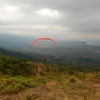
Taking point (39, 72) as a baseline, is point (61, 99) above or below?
above

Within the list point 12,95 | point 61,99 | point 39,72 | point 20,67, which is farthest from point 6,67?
point 61,99

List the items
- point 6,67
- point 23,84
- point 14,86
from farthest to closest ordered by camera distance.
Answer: point 6,67 < point 23,84 < point 14,86

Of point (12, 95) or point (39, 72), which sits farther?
point (39, 72)

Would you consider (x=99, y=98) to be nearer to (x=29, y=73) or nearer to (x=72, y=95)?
(x=72, y=95)

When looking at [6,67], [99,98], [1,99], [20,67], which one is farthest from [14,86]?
[20,67]

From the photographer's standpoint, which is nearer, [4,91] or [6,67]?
[4,91]

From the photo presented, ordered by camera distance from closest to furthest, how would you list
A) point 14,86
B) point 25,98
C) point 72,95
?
point 25,98, point 72,95, point 14,86

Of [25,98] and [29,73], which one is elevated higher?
[25,98]

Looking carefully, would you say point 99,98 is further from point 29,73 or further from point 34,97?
point 29,73

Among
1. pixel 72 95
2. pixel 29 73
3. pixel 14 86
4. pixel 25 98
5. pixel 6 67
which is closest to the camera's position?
pixel 25 98
